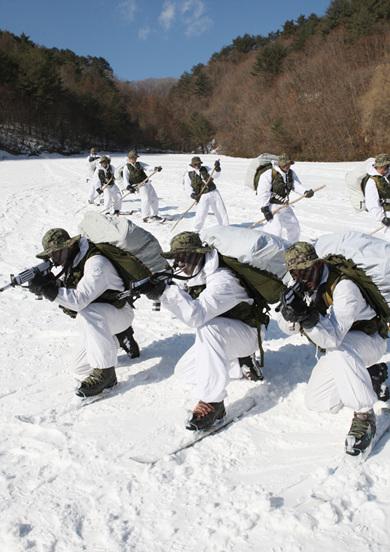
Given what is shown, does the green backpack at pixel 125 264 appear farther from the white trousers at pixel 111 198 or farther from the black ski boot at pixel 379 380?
the white trousers at pixel 111 198

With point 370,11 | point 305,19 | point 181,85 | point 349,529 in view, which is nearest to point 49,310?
point 349,529

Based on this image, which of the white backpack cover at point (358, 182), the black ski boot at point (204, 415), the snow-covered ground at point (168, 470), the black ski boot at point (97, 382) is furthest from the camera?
the white backpack cover at point (358, 182)

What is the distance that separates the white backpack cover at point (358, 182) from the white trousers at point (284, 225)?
3.85 feet

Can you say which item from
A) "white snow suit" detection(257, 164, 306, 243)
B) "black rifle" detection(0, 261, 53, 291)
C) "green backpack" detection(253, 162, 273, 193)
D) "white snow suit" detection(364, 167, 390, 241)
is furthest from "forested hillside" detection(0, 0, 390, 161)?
"black rifle" detection(0, 261, 53, 291)

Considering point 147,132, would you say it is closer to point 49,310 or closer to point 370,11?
point 370,11

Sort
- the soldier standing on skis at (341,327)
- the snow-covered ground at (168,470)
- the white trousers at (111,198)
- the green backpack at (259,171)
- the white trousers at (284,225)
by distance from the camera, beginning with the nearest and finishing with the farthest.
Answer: the snow-covered ground at (168,470) → the soldier standing on skis at (341,327) → the white trousers at (284,225) → the green backpack at (259,171) → the white trousers at (111,198)

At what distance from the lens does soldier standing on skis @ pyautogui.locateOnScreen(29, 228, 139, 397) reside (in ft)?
12.7

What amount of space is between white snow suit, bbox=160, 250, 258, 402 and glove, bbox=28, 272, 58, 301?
0.85 m

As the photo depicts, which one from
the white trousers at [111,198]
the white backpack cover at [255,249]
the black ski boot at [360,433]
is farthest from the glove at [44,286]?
the white trousers at [111,198]

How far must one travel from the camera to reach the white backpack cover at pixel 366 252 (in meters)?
3.43

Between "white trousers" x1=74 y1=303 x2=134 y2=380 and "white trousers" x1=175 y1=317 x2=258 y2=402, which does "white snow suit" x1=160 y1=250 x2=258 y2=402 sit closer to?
"white trousers" x1=175 y1=317 x2=258 y2=402

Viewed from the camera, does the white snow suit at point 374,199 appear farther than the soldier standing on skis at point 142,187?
No

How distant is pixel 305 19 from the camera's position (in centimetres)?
5994

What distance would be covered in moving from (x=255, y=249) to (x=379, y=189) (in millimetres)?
3641
